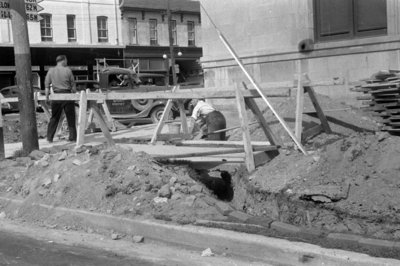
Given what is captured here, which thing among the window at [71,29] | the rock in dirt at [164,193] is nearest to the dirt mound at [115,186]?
the rock in dirt at [164,193]

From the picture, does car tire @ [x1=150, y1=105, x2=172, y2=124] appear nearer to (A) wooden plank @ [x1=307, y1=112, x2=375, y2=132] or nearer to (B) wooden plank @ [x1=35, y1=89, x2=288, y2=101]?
(A) wooden plank @ [x1=307, y1=112, x2=375, y2=132]

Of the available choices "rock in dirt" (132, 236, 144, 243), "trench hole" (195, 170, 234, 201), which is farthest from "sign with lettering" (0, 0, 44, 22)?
"rock in dirt" (132, 236, 144, 243)

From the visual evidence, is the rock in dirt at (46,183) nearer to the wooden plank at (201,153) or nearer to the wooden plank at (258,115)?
the wooden plank at (201,153)

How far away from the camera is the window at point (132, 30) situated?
45062 millimetres

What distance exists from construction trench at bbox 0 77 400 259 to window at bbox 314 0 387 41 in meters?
4.79

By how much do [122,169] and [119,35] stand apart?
126 ft

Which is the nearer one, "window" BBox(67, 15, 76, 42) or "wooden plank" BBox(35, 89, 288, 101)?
"wooden plank" BBox(35, 89, 288, 101)

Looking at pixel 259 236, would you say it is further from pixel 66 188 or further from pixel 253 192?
pixel 66 188

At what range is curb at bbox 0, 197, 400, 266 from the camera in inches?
185

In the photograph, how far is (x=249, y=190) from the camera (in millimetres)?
7254

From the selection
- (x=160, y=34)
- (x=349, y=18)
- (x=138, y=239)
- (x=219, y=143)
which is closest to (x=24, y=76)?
(x=219, y=143)

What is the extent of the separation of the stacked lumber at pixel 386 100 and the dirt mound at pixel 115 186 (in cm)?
244

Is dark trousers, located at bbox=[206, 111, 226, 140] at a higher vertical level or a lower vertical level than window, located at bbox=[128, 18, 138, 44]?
lower

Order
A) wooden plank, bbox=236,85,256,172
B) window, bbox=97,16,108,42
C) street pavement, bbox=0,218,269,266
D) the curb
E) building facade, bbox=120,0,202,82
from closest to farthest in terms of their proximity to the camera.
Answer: the curb, street pavement, bbox=0,218,269,266, wooden plank, bbox=236,85,256,172, window, bbox=97,16,108,42, building facade, bbox=120,0,202,82
